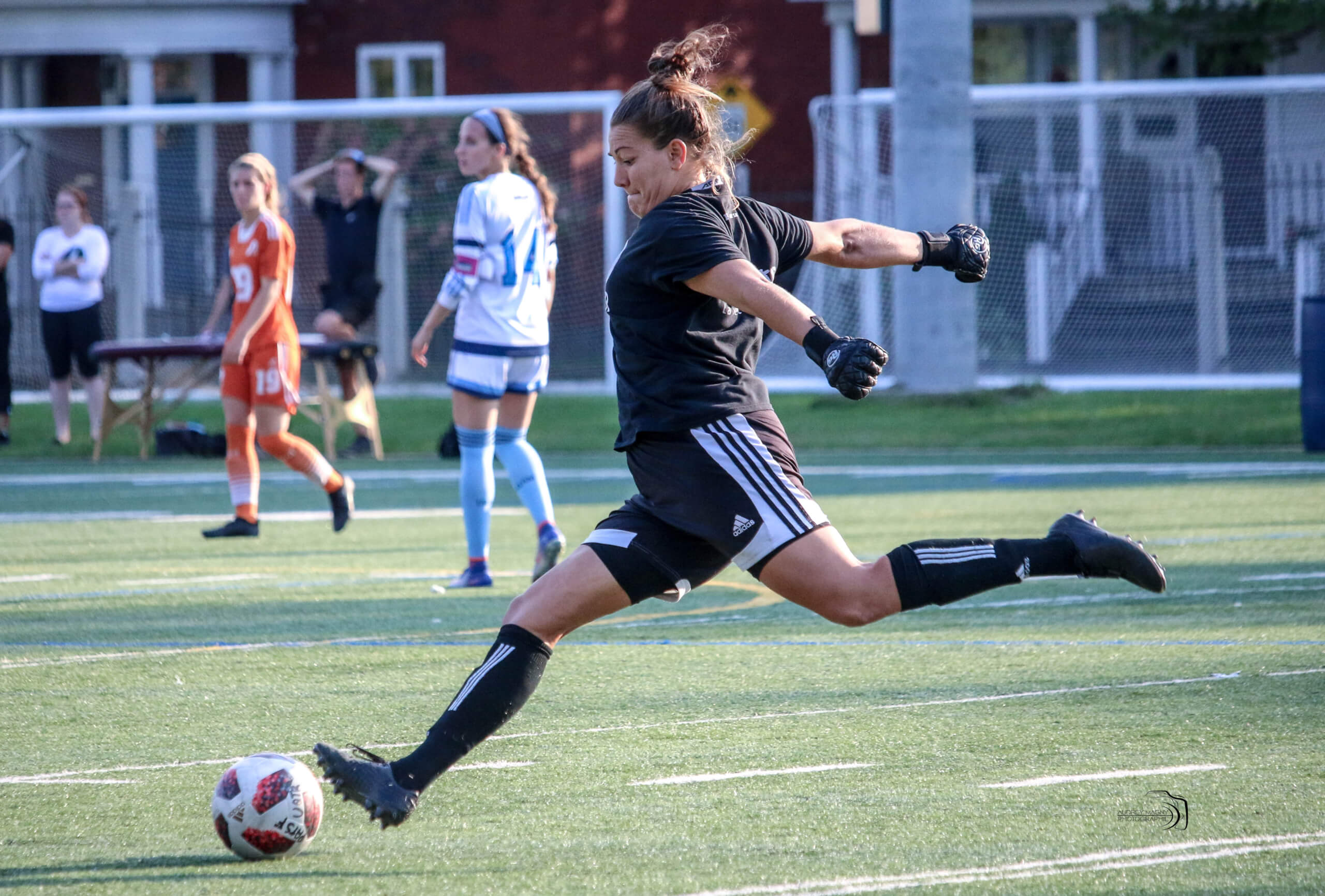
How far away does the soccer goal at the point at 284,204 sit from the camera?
19.6 m

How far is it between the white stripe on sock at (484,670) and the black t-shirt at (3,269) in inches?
539

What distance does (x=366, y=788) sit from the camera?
12.9 ft

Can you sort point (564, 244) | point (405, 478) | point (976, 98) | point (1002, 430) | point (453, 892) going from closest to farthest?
point (453, 892) < point (405, 478) < point (1002, 430) < point (976, 98) < point (564, 244)

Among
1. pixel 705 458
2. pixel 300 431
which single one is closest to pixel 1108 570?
pixel 705 458

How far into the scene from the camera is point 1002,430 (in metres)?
16.2

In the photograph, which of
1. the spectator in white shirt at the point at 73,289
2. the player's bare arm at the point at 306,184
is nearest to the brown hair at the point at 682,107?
the player's bare arm at the point at 306,184

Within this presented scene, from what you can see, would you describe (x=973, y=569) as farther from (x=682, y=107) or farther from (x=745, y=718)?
(x=745, y=718)

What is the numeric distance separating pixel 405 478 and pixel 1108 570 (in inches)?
403

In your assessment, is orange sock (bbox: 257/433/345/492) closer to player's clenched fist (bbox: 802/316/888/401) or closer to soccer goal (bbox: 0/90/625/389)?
player's clenched fist (bbox: 802/316/888/401)

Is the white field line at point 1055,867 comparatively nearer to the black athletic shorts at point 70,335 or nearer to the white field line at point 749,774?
the white field line at point 749,774

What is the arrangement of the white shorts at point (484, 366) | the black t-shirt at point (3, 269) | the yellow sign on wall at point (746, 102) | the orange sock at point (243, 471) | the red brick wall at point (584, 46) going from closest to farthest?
the white shorts at point (484, 366) < the orange sock at point (243, 471) < the black t-shirt at point (3, 269) < the yellow sign on wall at point (746, 102) < the red brick wall at point (584, 46)

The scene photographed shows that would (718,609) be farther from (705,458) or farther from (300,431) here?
(300,431)

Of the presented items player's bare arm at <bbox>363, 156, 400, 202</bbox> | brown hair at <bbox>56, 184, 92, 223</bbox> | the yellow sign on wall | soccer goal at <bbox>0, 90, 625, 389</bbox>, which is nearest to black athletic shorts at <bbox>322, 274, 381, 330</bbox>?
player's bare arm at <bbox>363, 156, 400, 202</bbox>

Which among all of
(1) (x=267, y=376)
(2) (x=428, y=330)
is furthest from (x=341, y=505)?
(2) (x=428, y=330)
